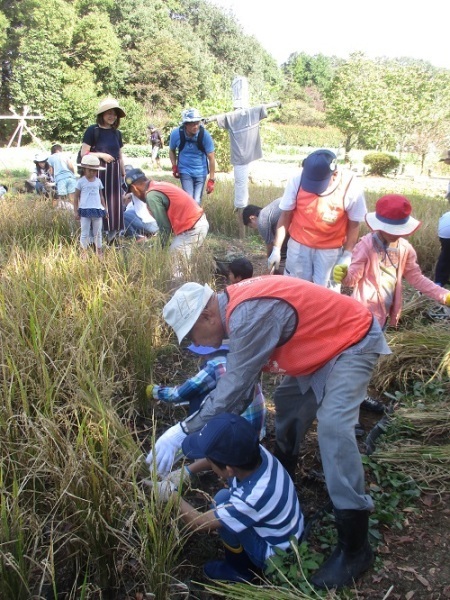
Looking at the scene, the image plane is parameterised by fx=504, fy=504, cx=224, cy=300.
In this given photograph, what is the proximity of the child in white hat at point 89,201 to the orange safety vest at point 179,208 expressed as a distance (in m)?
0.85

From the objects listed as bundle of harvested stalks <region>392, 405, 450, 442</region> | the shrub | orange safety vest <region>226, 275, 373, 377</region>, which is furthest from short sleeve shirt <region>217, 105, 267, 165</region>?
the shrub

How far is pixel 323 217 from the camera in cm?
338

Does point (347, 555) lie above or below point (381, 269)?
below

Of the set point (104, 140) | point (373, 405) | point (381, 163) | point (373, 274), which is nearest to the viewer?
point (373, 274)

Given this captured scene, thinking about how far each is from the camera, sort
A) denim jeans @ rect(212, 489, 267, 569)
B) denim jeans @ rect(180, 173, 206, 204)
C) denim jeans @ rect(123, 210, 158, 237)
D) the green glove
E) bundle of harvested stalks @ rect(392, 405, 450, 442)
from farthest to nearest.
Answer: denim jeans @ rect(180, 173, 206, 204), denim jeans @ rect(123, 210, 158, 237), the green glove, bundle of harvested stalks @ rect(392, 405, 450, 442), denim jeans @ rect(212, 489, 267, 569)

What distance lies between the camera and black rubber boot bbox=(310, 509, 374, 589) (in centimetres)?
184

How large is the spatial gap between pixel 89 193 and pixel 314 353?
369 centimetres

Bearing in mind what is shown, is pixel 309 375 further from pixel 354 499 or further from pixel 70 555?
pixel 70 555

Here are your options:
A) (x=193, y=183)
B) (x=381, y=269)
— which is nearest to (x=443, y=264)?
(x=381, y=269)

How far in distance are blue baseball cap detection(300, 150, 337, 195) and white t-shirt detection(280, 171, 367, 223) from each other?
139 millimetres

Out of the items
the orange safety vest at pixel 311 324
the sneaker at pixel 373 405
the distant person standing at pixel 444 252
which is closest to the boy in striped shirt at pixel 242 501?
→ the orange safety vest at pixel 311 324

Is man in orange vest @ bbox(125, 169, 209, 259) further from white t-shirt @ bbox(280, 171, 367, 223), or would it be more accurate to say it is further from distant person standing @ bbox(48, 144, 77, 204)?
distant person standing @ bbox(48, 144, 77, 204)

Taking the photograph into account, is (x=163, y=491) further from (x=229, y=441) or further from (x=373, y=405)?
(x=373, y=405)

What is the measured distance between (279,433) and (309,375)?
0.51m
